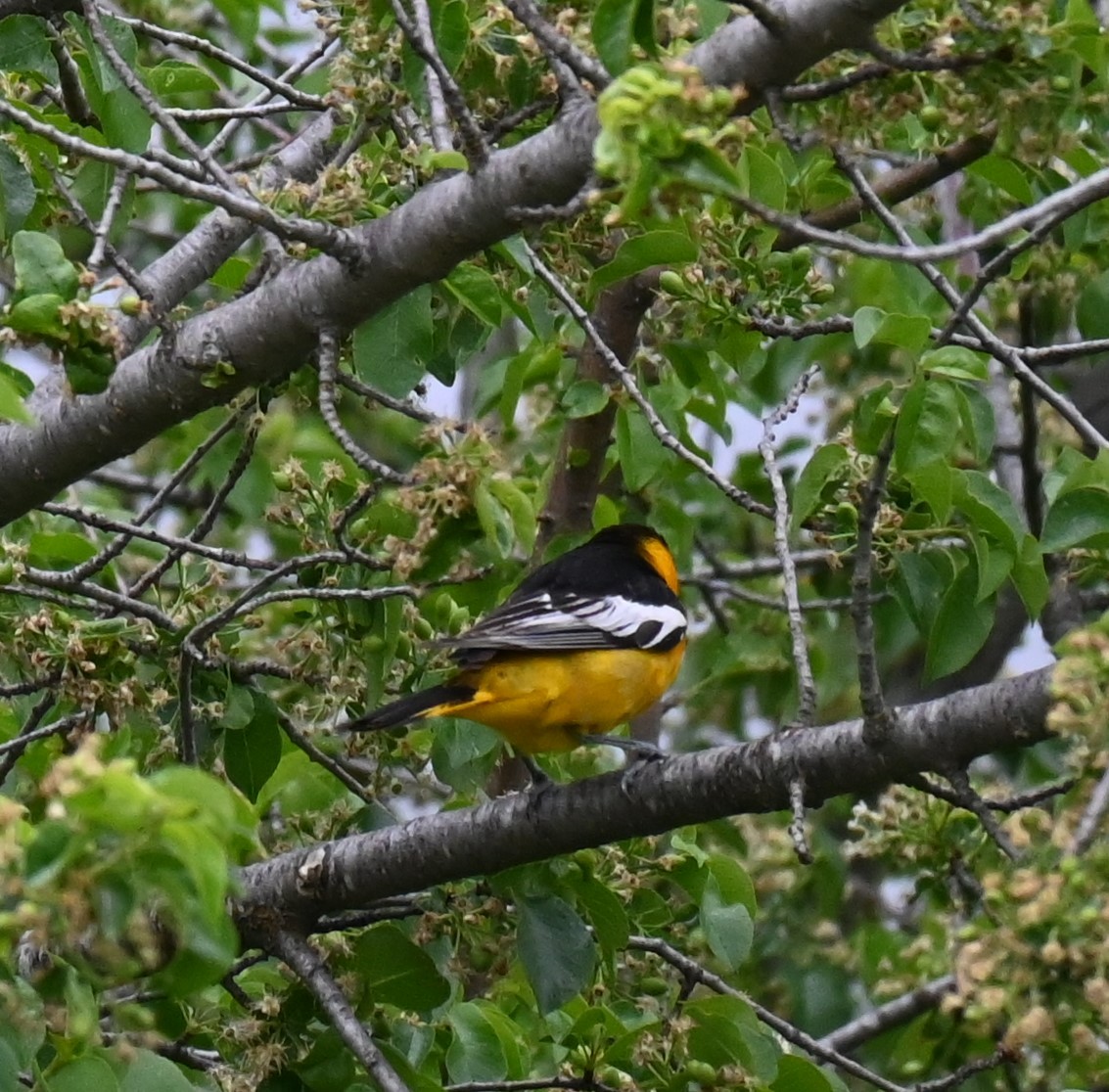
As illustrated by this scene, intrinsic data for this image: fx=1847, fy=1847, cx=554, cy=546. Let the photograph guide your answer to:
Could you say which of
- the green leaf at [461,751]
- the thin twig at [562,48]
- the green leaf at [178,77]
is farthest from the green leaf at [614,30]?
the green leaf at [461,751]

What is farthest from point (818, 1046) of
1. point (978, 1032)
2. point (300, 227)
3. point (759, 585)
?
point (759, 585)

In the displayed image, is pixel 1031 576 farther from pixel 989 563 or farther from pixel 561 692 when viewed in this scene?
pixel 561 692

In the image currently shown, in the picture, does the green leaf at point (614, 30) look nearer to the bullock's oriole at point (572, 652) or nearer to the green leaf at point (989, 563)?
the green leaf at point (989, 563)

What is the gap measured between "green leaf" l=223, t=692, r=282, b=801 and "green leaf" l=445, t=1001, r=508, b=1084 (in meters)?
0.67

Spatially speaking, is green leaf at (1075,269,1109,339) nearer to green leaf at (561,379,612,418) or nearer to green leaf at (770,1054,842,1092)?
green leaf at (561,379,612,418)

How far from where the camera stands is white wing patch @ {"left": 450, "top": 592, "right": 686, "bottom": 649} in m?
4.43

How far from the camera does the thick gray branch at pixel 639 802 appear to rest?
2.91 m

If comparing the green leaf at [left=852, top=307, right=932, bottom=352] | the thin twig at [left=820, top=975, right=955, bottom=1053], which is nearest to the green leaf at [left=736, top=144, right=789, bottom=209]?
the green leaf at [left=852, top=307, right=932, bottom=352]

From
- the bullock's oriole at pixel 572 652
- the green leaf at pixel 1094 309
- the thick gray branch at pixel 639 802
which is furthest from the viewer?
the green leaf at pixel 1094 309

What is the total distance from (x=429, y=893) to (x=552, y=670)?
89 centimetres

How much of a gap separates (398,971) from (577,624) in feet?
4.30

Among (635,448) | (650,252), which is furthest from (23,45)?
(635,448)

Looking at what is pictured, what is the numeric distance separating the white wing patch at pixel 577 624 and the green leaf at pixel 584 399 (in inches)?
19.8

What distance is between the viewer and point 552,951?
145 inches
